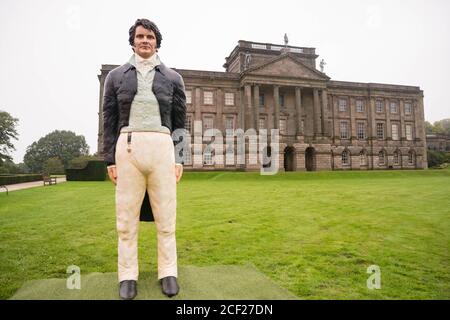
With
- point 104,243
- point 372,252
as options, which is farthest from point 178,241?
point 372,252

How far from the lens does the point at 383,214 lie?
816 cm

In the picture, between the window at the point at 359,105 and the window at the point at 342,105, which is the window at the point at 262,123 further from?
the window at the point at 359,105

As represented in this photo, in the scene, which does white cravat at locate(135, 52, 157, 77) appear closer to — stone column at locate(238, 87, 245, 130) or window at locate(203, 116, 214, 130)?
window at locate(203, 116, 214, 130)

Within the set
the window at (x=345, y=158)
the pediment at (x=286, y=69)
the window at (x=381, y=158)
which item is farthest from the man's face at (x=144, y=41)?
the window at (x=381, y=158)

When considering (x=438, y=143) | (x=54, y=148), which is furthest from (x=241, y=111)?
(x=54, y=148)

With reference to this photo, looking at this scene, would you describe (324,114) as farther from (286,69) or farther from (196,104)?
(196,104)

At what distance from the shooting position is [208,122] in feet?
124

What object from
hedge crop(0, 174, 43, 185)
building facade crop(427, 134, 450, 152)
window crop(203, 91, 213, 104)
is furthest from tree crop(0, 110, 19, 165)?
building facade crop(427, 134, 450, 152)

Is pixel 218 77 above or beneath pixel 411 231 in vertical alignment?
above

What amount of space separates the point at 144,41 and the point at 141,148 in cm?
127

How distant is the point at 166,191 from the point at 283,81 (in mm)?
35950

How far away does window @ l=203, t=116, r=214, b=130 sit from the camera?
37469 mm

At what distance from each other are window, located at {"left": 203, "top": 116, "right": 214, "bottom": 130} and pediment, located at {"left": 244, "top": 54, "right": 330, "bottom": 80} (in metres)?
7.05

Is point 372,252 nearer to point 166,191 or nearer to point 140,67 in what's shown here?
point 166,191
